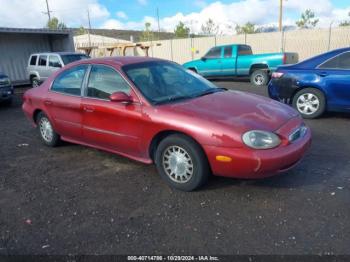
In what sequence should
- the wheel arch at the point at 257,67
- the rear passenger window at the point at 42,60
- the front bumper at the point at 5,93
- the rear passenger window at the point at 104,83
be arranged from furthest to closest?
the rear passenger window at the point at 42,60
the wheel arch at the point at 257,67
the front bumper at the point at 5,93
the rear passenger window at the point at 104,83

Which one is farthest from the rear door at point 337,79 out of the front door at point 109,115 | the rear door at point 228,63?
the rear door at point 228,63

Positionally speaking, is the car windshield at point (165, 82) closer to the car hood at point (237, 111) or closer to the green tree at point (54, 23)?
the car hood at point (237, 111)

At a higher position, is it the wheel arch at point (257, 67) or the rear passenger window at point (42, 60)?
the rear passenger window at point (42, 60)

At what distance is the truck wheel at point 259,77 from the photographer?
13.9 m

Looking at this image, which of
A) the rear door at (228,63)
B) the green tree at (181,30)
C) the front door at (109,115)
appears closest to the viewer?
the front door at (109,115)

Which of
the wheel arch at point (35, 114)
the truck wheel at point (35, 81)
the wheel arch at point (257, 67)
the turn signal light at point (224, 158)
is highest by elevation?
the wheel arch at point (35, 114)

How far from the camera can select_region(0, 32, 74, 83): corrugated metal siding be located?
61.3 ft

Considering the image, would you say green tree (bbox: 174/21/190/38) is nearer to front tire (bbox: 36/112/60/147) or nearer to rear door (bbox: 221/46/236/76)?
rear door (bbox: 221/46/236/76)

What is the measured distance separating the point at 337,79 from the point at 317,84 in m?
0.40

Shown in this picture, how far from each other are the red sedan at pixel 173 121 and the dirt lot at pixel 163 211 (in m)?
0.34

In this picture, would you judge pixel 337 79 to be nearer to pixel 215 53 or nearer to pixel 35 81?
pixel 215 53

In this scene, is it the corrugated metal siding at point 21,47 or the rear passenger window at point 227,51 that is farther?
the corrugated metal siding at point 21,47

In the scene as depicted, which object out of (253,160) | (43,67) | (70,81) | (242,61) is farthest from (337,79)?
(43,67)

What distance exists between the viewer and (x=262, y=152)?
3.45 metres
